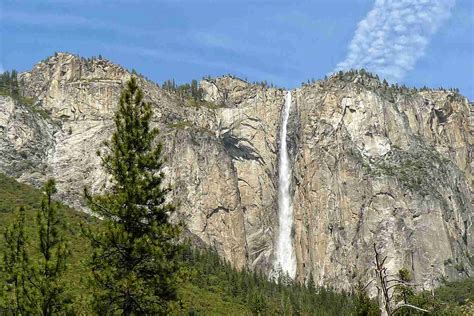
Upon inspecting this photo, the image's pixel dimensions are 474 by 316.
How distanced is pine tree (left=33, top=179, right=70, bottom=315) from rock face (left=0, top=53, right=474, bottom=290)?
116355 millimetres

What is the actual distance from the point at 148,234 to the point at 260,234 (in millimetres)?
137662

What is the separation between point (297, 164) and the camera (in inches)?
6845

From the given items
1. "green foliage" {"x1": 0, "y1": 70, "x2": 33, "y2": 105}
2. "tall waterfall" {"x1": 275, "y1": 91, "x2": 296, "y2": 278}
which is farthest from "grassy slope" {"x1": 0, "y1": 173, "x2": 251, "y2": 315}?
"tall waterfall" {"x1": 275, "y1": 91, "x2": 296, "y2": 278}

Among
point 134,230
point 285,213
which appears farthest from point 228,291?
point 134,230

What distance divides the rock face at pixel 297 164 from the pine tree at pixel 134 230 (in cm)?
11101

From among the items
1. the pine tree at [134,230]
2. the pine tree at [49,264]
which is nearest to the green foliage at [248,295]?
the pine tree at [134,230]

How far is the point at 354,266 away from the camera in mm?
150750

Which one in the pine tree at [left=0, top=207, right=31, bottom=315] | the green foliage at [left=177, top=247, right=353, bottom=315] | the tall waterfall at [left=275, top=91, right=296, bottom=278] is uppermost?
the tall waterfall at [left=275, top=91, right=296, bottom=278]

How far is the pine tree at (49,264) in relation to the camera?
2320 centimetres

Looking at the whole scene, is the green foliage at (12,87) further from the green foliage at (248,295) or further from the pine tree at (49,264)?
the pine tree at (49,264)

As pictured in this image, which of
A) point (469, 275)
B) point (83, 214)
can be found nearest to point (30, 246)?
point (83, 214)

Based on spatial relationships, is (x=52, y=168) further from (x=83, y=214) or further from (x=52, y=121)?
(x=83, y=214)

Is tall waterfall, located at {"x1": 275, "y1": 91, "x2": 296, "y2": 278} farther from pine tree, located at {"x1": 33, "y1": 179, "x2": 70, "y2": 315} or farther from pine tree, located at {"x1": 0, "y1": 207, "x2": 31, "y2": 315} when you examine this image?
pine tree, located at {"x1": 0, "y1": 207, "x2": 31, "y2": 315}

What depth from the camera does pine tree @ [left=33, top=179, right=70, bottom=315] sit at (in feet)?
76.1
